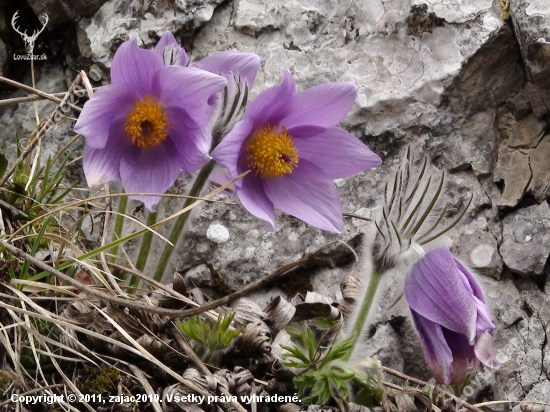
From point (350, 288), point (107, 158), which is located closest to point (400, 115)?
point (350, 288)

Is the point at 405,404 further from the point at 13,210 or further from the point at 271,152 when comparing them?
the point at 13,210

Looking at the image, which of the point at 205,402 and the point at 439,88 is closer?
the point at 205,402

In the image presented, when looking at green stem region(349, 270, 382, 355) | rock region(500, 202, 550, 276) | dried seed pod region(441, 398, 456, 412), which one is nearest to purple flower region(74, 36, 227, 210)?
green stem region(349, 270, 382, 355)

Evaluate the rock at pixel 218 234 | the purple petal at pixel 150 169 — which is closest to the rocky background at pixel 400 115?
the rock at pixel 218 234

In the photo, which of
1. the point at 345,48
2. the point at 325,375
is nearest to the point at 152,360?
the point at 325,375

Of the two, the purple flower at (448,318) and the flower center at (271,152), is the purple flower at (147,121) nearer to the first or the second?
the flower center at (271,152)

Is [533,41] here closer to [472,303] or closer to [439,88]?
[439,88]

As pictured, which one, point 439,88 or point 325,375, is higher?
point 439,88
